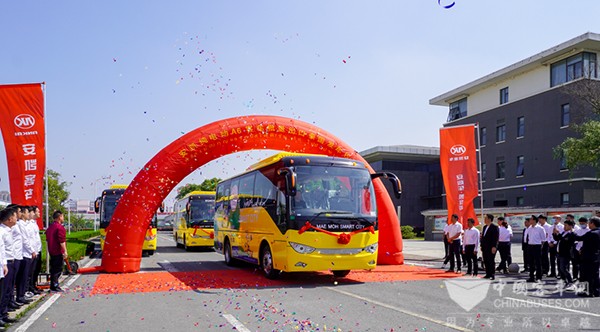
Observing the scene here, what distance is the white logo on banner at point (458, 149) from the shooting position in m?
19.9

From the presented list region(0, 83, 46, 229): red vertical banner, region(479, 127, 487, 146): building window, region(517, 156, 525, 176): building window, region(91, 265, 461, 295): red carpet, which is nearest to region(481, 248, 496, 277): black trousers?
region(91, 265, 461, 295): red carpet

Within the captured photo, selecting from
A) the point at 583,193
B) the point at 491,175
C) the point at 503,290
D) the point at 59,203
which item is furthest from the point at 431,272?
the point at 59,203

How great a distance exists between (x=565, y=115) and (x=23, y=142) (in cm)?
3653

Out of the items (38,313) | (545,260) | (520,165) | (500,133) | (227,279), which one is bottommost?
(227,279)

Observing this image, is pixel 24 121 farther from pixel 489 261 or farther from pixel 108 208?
pixel 489 261

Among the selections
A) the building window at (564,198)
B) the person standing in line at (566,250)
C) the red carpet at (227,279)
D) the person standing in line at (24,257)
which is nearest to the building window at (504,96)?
the building window at (564,198)

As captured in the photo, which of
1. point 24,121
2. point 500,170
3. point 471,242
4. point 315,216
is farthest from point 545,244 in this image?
point 500,170

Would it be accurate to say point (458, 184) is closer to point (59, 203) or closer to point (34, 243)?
point (34, 243)

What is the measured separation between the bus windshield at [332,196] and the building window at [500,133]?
36.3 metres

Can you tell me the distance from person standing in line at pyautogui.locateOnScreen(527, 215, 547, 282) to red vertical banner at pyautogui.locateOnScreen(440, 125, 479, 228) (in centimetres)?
549

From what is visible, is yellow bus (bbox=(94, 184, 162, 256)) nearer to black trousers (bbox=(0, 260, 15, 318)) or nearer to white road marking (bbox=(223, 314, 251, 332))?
black trousers (bbox=(0, 260, 15, 318))

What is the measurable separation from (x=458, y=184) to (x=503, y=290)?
321 inches

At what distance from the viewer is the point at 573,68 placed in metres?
38.9

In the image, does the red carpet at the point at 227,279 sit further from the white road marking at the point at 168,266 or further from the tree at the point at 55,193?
the tree at the point at 55,193
